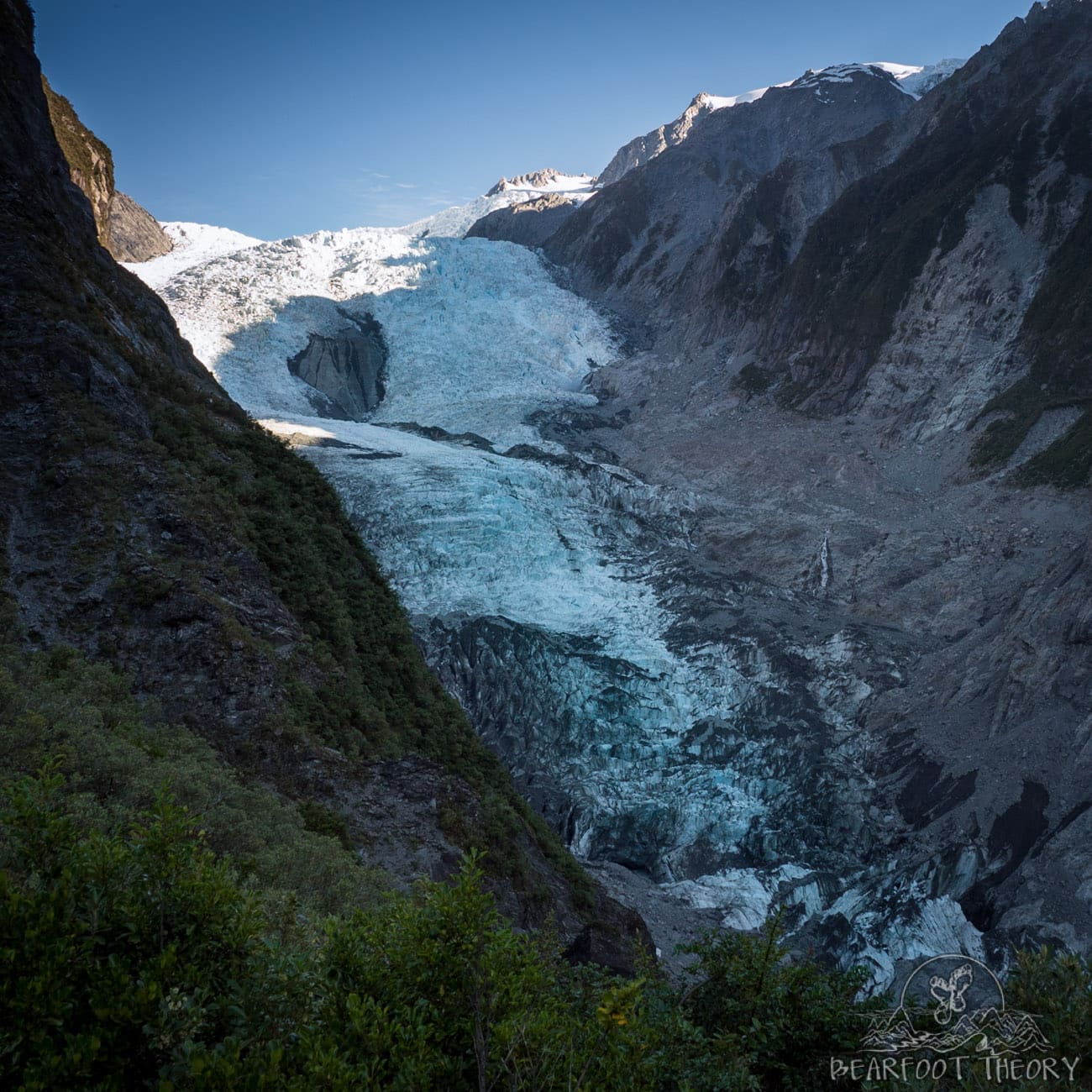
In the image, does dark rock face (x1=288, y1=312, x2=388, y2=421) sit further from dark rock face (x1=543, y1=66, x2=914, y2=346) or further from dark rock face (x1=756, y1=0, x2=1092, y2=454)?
dark rock face (x1=756, y1=0, x2=1092, y2=454)

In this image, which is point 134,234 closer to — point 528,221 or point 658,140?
point 528,221

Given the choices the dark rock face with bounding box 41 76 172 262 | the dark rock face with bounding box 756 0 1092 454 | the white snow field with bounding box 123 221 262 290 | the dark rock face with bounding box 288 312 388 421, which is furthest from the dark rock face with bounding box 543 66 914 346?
the dark rock face with bounding box 41 76 172 262

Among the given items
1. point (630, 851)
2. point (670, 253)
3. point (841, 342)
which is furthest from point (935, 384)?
point (670, 253)

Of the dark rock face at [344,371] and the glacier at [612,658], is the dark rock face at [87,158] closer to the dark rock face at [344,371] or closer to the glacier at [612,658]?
the glacier at [612,658]

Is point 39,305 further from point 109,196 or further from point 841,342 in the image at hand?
point 841,342

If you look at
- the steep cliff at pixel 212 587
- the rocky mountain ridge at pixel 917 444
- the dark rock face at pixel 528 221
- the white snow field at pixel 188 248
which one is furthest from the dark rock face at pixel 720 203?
the steep cliff at pixel 212 587

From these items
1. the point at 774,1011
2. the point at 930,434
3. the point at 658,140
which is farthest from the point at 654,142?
the point at 774,1011
